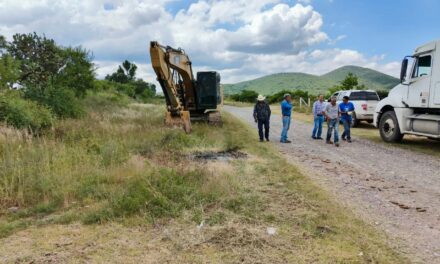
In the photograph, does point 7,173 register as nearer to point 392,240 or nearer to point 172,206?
point 172,206

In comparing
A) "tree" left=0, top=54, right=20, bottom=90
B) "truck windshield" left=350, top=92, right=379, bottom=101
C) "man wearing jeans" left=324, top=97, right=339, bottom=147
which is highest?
"tree" left=0, top=54, right=20, bottom=90

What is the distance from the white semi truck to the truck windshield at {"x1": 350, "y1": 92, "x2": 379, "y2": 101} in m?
6.55

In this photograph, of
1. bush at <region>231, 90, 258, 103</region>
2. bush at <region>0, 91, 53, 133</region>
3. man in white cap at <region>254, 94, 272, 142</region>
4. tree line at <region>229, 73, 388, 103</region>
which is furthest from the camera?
bush at <region>231, 90, 258, 103</region>

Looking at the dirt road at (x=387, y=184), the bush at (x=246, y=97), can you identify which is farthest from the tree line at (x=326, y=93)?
the dirt road at (x=387, y=184)

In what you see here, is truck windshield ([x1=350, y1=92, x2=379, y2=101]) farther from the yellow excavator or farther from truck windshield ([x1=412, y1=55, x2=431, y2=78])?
truck windshield ([x1=412, y1=55, x2=431, y2=78])

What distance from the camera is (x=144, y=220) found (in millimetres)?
5465

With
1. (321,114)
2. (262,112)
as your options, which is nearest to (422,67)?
(321,114)

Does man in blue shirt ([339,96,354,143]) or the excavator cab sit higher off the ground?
the excavator cab

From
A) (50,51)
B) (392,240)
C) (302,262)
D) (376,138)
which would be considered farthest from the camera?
(50,51)

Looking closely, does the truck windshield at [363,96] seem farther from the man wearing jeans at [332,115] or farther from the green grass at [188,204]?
the green grass at [188,204]

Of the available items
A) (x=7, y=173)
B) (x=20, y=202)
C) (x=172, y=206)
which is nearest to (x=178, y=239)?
(x=172, y=206)

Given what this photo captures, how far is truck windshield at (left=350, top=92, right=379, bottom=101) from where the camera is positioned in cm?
2097

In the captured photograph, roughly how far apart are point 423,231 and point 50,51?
2788 centimetres

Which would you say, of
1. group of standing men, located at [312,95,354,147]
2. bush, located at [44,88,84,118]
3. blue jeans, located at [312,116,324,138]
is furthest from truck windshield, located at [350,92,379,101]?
bush, located at [44,88,84,118]
